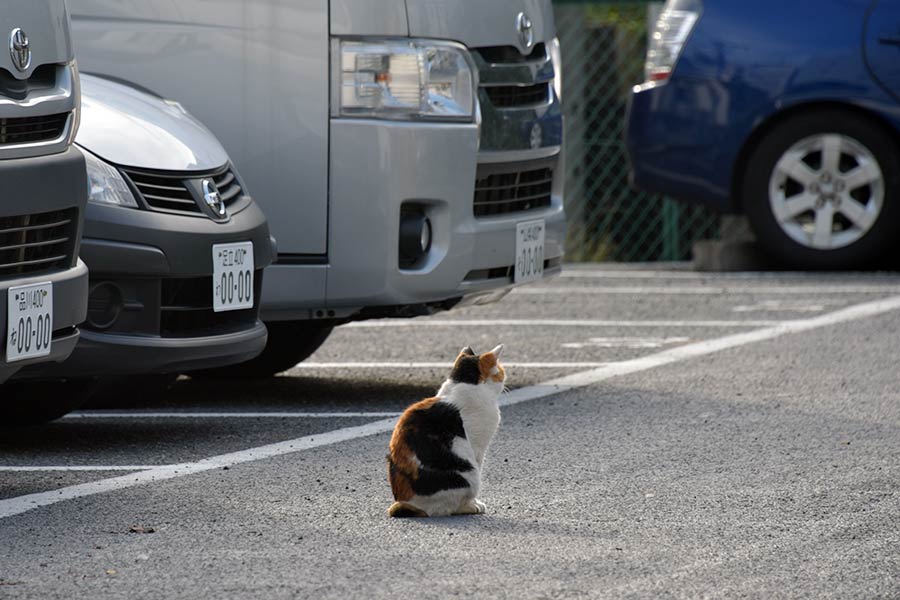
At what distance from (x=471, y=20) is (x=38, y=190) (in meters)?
2.42

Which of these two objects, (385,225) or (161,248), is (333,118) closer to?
(385,225)

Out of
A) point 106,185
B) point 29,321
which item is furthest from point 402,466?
point 106,185

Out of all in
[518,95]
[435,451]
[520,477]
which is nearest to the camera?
[435,451]

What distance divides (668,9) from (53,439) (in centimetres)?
582

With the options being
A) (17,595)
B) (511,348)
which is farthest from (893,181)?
(17,595)

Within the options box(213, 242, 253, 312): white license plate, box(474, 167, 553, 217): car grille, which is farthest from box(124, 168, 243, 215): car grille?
box(474, 167, 553, 217): car grille

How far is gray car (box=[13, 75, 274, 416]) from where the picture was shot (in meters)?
5.54

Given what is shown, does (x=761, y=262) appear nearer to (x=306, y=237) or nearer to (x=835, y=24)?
(x=835, y=24)

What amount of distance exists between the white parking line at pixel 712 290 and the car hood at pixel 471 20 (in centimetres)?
333

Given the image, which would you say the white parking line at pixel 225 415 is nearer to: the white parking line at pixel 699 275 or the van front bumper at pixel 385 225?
the van front bumper at pixel 385 225

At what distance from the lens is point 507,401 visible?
677 cm

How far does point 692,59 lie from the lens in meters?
A: 10.7

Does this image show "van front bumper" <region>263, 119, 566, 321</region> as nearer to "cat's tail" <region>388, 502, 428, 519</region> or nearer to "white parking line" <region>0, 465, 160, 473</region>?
"white parking line" <region>0, 465, 160, 473</region>

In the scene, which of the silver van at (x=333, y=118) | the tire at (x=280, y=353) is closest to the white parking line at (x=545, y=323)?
the tire at (x=280, y=353)
